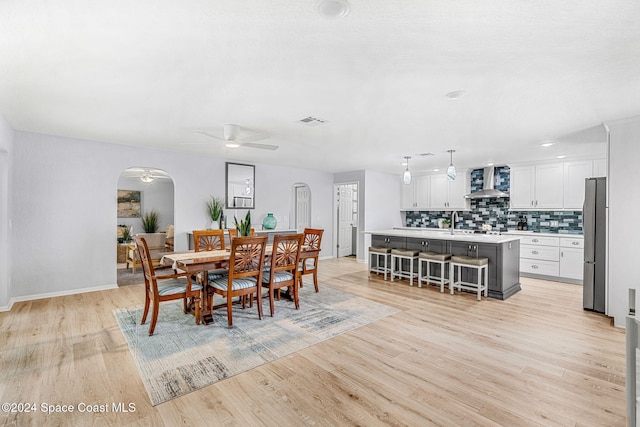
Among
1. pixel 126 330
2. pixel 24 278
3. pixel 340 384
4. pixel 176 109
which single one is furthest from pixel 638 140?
pixel 24 278

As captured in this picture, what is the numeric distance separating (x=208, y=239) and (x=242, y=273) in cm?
136

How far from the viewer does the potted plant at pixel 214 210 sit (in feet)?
19.2

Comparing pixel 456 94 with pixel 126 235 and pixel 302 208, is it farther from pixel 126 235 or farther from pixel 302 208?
pixel 126 235

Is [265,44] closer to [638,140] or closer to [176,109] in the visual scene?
[176,109]

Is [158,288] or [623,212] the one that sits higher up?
[623,212]

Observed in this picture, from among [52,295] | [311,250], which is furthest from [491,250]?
[52,295]

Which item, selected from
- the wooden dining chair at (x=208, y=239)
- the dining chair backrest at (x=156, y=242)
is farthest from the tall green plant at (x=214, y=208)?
the dining chair backrest at (x=156, y=242)

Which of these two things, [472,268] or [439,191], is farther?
[439,191]

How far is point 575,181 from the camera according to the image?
562 cm

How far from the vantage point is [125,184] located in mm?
8922

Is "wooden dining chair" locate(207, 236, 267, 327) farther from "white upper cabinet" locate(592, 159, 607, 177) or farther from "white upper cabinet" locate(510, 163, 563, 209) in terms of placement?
"white upper cabinet" locate(592, 159, 607, 177)

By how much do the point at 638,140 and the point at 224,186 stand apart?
617cm

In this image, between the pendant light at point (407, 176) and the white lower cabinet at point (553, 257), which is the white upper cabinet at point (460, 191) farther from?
the pendant light at point (407, 176)

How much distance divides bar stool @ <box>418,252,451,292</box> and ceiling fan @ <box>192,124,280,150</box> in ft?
9.86
